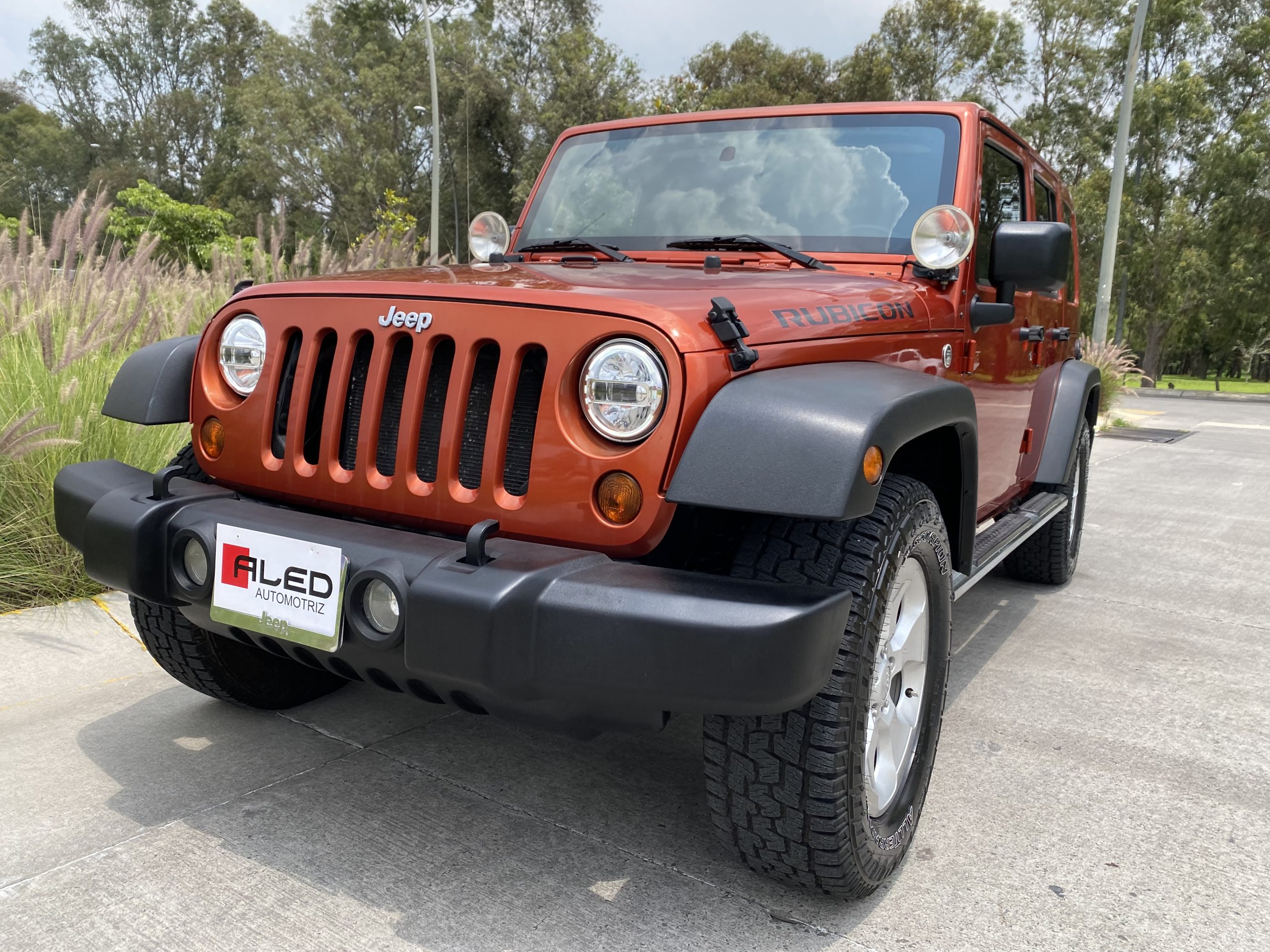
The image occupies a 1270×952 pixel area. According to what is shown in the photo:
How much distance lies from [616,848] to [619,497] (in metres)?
0.93

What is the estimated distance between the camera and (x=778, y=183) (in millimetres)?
3010

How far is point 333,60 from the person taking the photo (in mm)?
39031

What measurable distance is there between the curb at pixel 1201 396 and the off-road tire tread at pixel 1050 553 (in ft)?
58.9

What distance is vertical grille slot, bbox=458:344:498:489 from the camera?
6.46 feet

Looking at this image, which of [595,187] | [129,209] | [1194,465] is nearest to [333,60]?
[129,209]

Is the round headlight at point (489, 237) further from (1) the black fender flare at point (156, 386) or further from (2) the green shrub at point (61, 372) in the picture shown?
(2) the green shrub at point (61, 372)

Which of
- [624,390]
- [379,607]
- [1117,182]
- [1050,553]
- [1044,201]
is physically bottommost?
[1050,553]

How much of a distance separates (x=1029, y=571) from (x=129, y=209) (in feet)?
109

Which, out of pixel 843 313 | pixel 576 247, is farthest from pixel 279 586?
pixel 576 247

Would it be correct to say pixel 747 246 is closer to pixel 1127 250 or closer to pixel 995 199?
pixel 995 199

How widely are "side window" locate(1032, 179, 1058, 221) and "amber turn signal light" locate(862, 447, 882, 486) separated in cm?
266

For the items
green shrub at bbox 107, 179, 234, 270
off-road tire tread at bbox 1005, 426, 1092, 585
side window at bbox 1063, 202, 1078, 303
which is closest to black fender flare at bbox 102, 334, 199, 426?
off-road tire tread at bbox 1005, 426, 1092, 585

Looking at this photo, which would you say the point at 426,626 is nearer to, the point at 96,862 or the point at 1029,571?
the point at 96,862

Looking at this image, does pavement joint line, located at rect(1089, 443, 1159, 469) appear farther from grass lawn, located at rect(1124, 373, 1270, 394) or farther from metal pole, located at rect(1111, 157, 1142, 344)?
metal pole, located at rect(1111, 157, 1142, 344)
